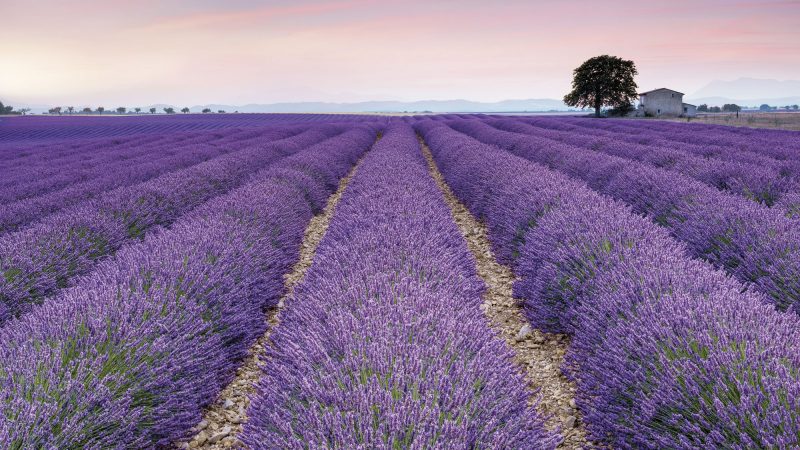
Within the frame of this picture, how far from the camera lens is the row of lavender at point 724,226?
3.06 meters

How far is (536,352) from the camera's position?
11.0 ft

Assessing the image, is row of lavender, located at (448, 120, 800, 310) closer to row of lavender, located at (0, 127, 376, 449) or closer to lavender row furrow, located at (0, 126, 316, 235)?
row of lavender, located at (0, 127, 376, 449)

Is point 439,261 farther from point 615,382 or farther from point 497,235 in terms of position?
point 497,235

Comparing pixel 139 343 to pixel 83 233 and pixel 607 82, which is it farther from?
pixel 607 82

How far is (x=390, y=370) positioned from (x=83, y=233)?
4283mm

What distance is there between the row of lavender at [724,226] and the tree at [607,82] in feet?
147

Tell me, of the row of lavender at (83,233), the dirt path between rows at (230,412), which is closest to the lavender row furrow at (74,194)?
the row of lavender at (83,233)

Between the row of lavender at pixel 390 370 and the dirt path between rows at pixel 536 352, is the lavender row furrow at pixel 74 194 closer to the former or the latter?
the row of lavender at pixel 390 370

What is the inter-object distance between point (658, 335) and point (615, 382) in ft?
0.93

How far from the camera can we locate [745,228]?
12.1 feet

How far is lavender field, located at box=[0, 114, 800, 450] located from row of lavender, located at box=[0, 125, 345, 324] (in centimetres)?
2

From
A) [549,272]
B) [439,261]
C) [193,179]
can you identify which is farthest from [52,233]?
[549,272]

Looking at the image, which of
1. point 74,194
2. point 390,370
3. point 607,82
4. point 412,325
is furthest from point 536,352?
point 607,82

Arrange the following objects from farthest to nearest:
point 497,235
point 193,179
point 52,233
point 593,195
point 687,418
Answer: point 193,179, point 497,235, point 593,195, point 52,233, point 687,418
